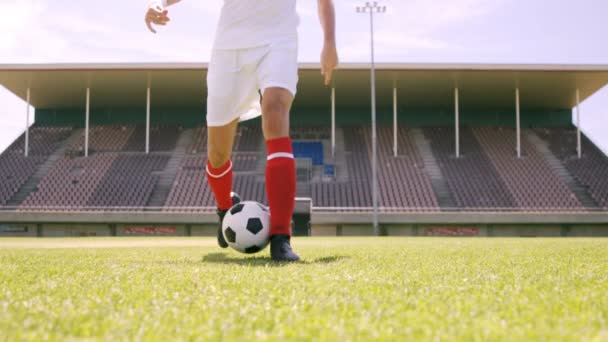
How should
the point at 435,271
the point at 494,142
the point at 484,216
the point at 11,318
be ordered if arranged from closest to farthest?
1. the point at 11,318
2. the point at 435,271
3. the point at 484,216
4. the point at 494,142

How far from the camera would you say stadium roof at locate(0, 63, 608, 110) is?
78.2 feet

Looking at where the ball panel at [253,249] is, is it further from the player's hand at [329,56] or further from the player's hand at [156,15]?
the player's hand at [156,15]

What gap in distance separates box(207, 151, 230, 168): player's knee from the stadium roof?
19.1 meters

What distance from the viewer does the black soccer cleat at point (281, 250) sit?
3.41 m

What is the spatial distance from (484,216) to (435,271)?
793 inches

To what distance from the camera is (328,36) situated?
4.12m

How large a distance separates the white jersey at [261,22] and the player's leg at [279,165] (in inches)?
16.2

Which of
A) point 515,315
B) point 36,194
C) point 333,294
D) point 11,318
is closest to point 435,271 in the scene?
point 333,294

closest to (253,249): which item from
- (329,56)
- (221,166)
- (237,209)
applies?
(237,209)

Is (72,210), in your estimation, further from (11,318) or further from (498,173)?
(11,318)

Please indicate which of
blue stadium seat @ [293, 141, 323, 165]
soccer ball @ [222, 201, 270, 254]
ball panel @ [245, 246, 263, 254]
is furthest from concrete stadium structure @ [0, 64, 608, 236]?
ball panel @ [245, 246, 263, 254]

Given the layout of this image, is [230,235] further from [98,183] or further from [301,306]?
[98,183]

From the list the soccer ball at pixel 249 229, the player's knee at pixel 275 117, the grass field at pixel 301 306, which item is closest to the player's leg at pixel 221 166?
the soccer ball at pixel 249 229

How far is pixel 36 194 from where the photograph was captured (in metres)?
23.7
